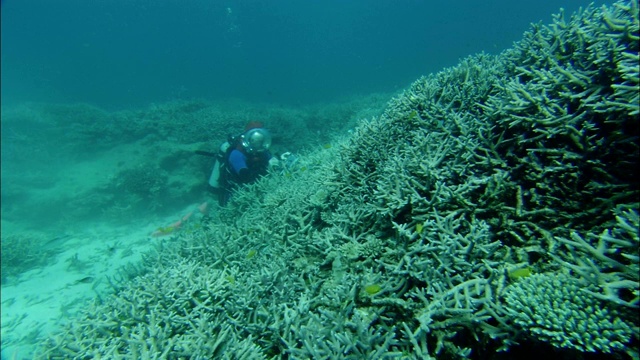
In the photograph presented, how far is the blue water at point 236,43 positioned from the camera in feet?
178

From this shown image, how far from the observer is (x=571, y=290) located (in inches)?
72.8

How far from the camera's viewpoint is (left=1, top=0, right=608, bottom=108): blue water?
5438 cm

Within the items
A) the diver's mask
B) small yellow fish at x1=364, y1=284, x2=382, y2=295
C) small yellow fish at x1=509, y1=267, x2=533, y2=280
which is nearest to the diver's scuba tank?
the diver's mask

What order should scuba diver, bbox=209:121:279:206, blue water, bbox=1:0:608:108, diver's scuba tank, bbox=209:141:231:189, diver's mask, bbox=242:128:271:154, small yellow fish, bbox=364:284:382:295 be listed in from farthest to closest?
blue water, bbox=1:0:608:108, diver's scuba tank, bbox=209:141:231:189, diver's mask, bbox=242:128:271:154, scuba diver, bbox=209:121:279:206, small yellow fish, bbox=364:284:382:295

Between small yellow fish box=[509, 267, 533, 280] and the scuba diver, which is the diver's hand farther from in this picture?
small yellow fish box=[509, 267, 533, 280]

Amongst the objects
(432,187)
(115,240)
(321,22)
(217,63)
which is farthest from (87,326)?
(321,22)

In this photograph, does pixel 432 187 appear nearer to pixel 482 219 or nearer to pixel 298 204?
pixel 482 219

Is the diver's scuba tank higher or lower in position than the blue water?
lower

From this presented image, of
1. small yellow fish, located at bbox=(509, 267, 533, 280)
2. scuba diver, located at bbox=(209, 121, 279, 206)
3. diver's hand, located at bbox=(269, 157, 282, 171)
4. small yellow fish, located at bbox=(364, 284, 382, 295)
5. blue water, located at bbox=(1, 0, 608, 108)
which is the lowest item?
small yellow fish, located at bbox=(509, 267, 533, 280)

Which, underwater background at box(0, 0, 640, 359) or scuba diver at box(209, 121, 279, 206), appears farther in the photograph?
scuba diver at box(209, 121, 279, 206)

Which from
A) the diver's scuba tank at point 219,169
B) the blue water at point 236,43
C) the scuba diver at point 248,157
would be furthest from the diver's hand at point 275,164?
the blue water at point 236,43

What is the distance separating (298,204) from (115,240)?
28.3 feet

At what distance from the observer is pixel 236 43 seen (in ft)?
350

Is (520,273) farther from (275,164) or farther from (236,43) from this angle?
(236,43)
